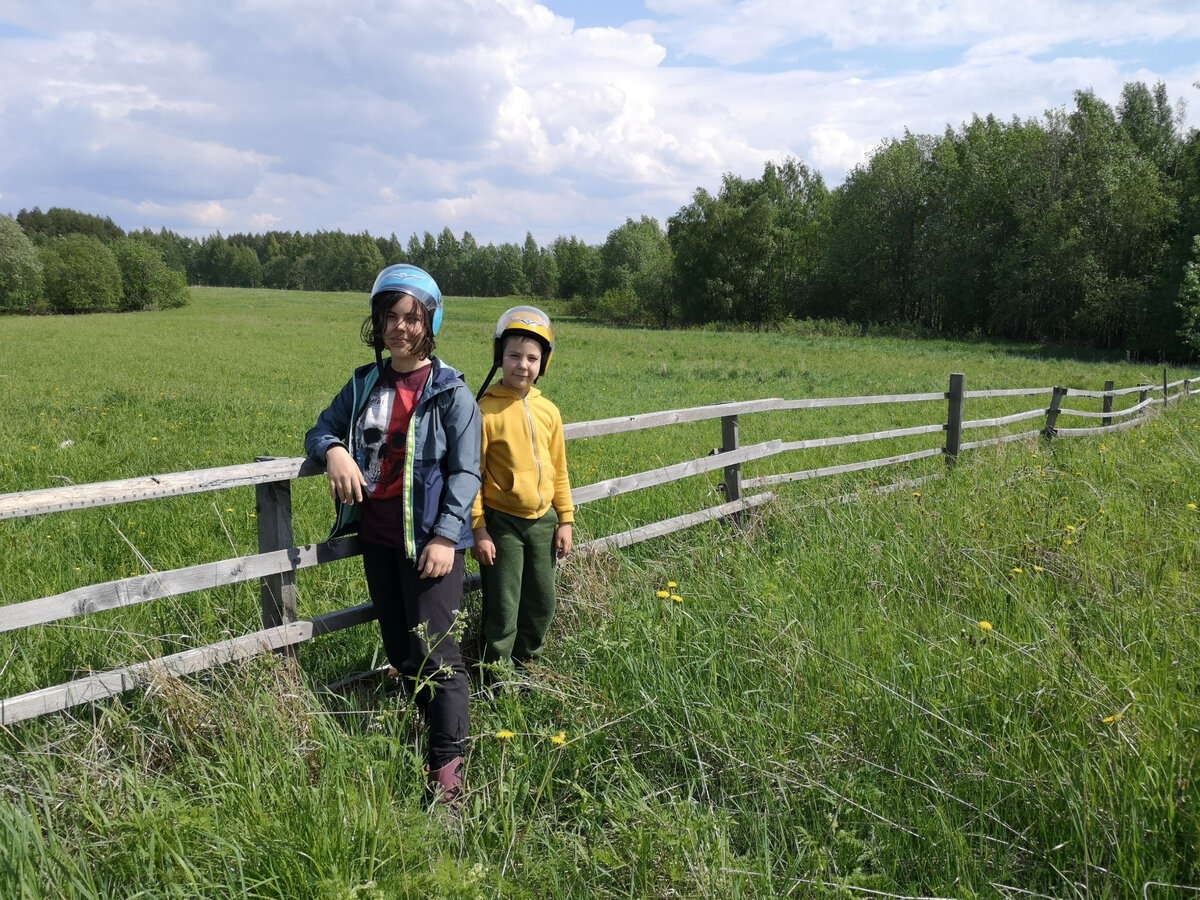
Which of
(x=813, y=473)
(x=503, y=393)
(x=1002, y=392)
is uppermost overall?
(x=503, y=393)

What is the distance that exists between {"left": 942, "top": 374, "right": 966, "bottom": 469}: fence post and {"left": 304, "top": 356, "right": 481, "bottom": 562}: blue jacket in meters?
6.10

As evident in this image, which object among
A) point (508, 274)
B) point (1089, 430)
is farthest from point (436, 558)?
point (508, 274)

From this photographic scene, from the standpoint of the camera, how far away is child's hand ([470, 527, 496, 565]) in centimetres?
305

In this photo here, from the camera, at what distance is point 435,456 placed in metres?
2.78

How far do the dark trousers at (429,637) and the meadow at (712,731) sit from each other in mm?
147

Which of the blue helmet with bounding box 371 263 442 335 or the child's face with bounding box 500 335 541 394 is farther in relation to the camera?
the child's face with bounding box 500 335 541 394

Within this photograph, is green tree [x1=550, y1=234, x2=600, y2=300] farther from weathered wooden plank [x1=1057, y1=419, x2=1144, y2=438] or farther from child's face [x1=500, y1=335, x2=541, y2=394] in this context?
child's face [x1=500, y1=335, x2=541, y2=394]

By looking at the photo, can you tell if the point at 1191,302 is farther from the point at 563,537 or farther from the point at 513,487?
the point at 513,487

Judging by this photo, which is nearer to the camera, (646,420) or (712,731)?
(712,731)

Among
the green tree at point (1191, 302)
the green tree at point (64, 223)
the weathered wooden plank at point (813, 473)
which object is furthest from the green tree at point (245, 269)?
the weathered wooden plank at point (813, 473)

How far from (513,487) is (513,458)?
0.39ft

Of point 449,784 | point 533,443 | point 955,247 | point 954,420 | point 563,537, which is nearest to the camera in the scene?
point 449,784

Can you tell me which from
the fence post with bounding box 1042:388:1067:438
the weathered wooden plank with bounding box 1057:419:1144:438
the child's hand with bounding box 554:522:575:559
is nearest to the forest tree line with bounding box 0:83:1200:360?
the weathered wooden plank with bounding box 1057:419:1144:438

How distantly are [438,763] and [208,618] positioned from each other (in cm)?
158
